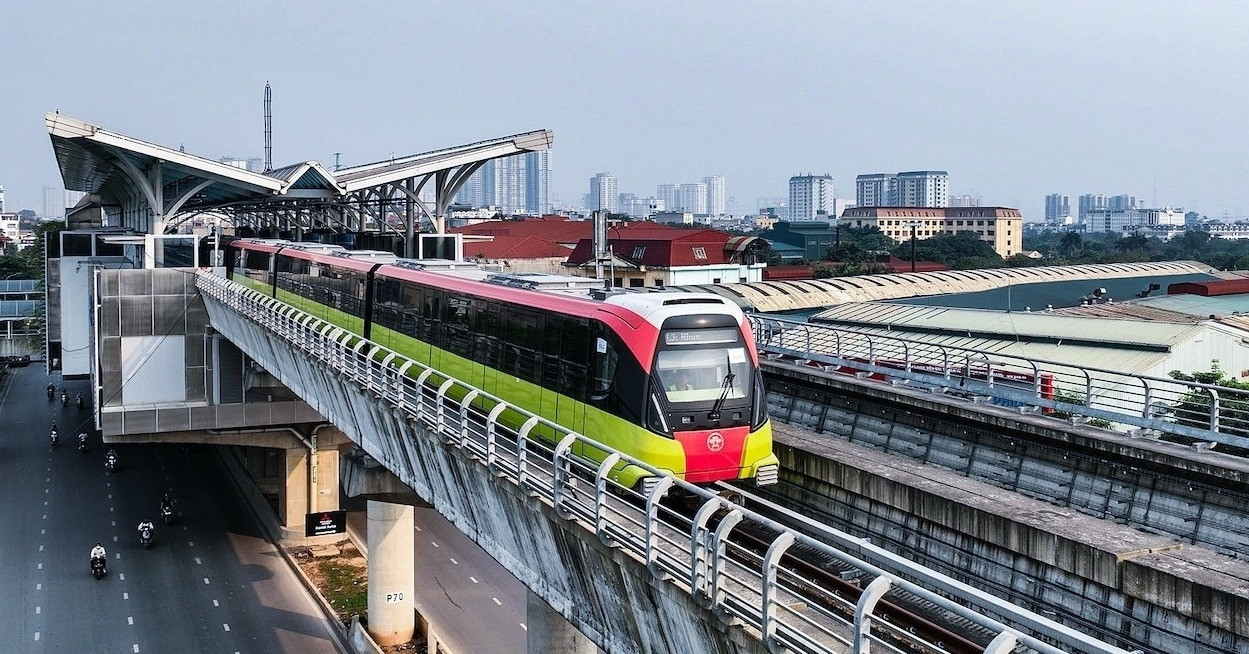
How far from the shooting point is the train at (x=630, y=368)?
12398 millimetres

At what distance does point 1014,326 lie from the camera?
28.0m

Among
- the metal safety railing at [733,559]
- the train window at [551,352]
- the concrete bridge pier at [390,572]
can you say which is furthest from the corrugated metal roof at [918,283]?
the metal safety railing at [733,559]

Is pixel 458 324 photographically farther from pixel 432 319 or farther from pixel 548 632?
pixel 548 632

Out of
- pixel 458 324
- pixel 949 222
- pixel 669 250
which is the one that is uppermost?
pixel 949 222

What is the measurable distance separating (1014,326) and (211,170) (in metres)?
26.1

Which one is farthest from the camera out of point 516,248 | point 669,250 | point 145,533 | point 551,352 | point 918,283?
point 516,248

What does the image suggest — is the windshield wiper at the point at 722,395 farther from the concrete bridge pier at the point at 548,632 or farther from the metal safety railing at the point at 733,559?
the concrete bridge pier at the point at 548,632

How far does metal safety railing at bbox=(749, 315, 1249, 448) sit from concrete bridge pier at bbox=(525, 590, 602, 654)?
22.0 feet

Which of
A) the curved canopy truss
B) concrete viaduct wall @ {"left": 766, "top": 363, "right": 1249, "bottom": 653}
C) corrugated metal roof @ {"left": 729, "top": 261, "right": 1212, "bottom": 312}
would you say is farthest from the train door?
the curved canopy truss

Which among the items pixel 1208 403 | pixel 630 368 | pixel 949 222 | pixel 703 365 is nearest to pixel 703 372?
pixel 703 365

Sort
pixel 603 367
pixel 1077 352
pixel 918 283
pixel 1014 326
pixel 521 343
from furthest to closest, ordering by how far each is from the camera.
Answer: pixel 918 283
pixel 1014 326
pixel 1077 352
pixel 521 343
pixel 603 367

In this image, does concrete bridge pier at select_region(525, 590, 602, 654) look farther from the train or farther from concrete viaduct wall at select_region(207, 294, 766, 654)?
the train

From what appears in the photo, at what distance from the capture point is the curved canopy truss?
36.8m

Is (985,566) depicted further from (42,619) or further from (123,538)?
(123,538)
